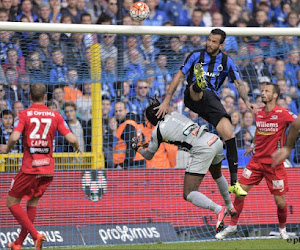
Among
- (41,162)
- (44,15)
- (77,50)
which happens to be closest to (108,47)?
(77,50)

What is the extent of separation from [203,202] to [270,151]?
5.47 feet

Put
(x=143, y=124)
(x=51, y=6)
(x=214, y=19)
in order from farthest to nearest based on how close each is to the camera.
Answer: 1. (x=214, y=19)
2. (x=51, y=6)
3. (x=143, y=124)

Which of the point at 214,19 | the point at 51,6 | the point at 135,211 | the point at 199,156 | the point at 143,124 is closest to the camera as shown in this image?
the point at 199,156

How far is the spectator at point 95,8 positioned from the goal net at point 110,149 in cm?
380

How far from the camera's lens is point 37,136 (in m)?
7.77

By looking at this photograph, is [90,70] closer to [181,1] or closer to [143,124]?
[143,124]

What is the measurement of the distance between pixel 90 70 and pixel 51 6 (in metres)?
4.26

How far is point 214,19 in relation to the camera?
1587cm

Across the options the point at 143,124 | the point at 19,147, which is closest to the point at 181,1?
the point at 143,124

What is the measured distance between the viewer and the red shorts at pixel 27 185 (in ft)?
25.8

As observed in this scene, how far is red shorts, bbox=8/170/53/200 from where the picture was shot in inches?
309

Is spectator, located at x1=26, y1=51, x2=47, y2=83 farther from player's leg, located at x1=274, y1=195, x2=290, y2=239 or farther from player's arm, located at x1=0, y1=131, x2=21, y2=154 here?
player's leg, located at x1=274, y1=195, x2=290, y2=239

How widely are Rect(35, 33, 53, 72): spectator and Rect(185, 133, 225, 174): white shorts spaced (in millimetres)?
3117

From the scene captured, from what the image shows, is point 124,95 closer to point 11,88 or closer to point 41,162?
point 11,88
